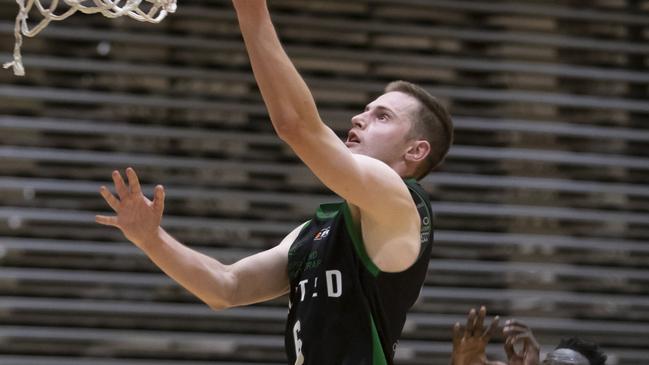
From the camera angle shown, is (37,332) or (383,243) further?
(37,332)

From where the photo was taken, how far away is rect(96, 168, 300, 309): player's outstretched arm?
323cm

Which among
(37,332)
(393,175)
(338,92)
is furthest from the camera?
(338,92)

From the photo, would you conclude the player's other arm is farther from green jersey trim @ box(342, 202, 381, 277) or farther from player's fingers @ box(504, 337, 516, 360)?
player's fingers @ box(504, 337, 516, 360)

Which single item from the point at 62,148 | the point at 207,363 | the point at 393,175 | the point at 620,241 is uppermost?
the point at 393,175

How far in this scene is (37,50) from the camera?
7.08 metres

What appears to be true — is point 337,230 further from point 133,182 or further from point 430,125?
point 133,182

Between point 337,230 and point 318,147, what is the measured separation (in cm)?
56

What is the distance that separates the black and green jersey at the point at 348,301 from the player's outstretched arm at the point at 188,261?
0.74 ft

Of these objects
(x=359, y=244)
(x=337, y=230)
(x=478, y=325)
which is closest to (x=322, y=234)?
(x=337, y=230)

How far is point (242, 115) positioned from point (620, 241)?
108 inches

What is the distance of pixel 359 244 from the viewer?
3160 millimetres

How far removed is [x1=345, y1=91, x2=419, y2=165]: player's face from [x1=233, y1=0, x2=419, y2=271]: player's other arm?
0.37m

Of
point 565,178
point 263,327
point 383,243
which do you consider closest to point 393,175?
point 383,243

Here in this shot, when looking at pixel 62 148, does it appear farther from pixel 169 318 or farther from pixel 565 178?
pixel 565 178
